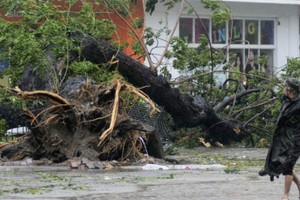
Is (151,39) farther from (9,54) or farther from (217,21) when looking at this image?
(9,54)

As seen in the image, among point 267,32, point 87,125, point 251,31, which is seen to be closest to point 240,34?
point 251,31

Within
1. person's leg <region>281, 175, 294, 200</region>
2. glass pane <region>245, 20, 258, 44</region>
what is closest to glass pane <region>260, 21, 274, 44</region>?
glass pane <region>245, 20, 258, 44</region>

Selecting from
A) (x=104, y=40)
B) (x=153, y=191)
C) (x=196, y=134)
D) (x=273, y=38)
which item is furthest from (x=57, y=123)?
(x=273, y=38)

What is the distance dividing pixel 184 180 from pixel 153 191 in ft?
4.72

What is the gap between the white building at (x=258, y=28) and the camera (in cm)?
2689

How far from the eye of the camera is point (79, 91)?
13094mm

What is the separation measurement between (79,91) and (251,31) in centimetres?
1637

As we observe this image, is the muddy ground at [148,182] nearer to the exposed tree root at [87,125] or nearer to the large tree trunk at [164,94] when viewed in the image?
the exposed tree root at [87,125]

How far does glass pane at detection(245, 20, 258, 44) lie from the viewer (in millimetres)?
28284

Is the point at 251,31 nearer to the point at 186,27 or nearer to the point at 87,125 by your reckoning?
the point at 186,27

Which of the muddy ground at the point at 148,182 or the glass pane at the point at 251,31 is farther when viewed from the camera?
the glass pane at the point at 251,31

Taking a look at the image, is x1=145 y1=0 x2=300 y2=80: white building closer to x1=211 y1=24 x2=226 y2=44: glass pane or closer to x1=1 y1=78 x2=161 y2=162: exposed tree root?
x1=211 y1=24 x2=226 y2=44: glass pane

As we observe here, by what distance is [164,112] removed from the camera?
54.1 ft

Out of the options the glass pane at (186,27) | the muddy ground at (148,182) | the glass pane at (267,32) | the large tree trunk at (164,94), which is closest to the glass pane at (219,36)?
the glass pane at (186,27)
